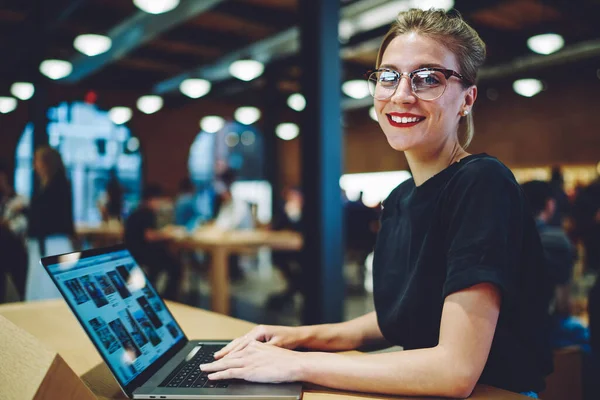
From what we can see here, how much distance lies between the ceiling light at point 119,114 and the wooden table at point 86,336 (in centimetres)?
918

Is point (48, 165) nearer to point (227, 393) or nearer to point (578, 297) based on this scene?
point (227, 393)

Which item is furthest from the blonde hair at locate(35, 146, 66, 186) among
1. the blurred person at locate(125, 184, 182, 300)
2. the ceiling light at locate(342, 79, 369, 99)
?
the ceiling light at locate(342, 79, 369, 99)

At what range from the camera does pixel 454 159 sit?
3.87ft

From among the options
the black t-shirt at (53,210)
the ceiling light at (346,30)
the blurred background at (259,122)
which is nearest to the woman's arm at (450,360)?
the blurred background at (259,122)

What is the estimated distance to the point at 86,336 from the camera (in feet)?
5.07

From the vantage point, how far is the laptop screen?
975 mm

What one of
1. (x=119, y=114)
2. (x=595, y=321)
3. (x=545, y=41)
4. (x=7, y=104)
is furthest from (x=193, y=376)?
(x=7, y=104)

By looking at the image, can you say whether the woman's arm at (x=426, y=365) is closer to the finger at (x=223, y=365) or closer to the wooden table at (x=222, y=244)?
the finger at (x=223, y=365)

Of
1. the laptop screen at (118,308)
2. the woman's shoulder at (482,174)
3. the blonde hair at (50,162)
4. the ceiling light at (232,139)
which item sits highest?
the ceiling light at (232,139)

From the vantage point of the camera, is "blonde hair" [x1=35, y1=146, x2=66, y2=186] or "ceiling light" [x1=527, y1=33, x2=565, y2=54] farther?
"ceiling light" [x1=527, y1=33, x2=565, y2=54]

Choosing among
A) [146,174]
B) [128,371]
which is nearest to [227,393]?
[128,371]

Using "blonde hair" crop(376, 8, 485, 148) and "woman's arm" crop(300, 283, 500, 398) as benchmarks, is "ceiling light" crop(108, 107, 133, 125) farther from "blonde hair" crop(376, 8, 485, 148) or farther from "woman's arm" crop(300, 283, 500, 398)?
"woman's arm" crop(300, 283, 500, 398)

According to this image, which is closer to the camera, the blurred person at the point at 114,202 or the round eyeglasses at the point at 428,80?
the round eyeglasses at the point at 428,80

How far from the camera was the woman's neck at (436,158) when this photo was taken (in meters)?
1.17
